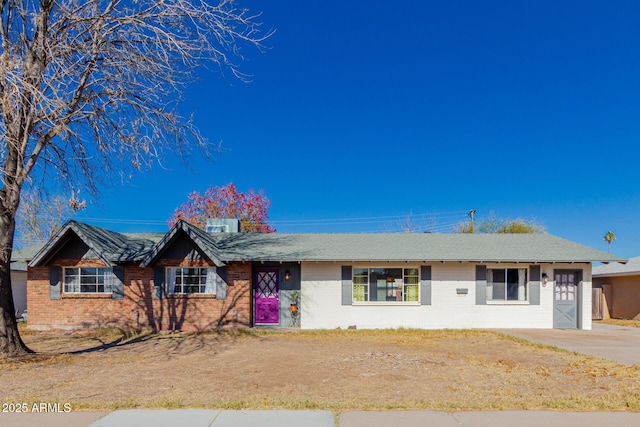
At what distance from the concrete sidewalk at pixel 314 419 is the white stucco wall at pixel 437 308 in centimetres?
972

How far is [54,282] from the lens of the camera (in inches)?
581

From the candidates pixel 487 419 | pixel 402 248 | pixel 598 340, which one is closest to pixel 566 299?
pixel 598 340

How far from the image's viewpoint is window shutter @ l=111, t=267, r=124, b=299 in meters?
14.7

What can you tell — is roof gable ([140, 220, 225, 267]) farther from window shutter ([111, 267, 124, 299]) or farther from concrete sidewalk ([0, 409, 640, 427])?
concrete sidewalk ([0, 409, 640, 427])

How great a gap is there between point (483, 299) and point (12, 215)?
14.7 meters

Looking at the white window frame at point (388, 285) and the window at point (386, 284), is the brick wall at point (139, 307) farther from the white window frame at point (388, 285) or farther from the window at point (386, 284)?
the window at point (386, 284)

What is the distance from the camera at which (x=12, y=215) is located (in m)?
9.70

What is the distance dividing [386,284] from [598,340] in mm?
6814

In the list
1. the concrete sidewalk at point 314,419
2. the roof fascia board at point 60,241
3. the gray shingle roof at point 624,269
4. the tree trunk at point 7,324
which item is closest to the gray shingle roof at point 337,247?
the roof fascia board at point 60,241

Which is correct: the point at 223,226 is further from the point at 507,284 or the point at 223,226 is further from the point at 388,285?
the point at 507,284

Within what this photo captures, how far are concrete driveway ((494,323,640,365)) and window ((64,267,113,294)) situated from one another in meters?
14.1

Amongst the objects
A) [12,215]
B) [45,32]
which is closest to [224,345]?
[12,215]

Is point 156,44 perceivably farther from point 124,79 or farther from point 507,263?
point 507,263

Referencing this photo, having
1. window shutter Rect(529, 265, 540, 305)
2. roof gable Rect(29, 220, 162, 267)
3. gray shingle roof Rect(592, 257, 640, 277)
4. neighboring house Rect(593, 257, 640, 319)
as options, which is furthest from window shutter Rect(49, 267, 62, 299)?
gray shingle roof Rect(592, 257, 640, 277)
